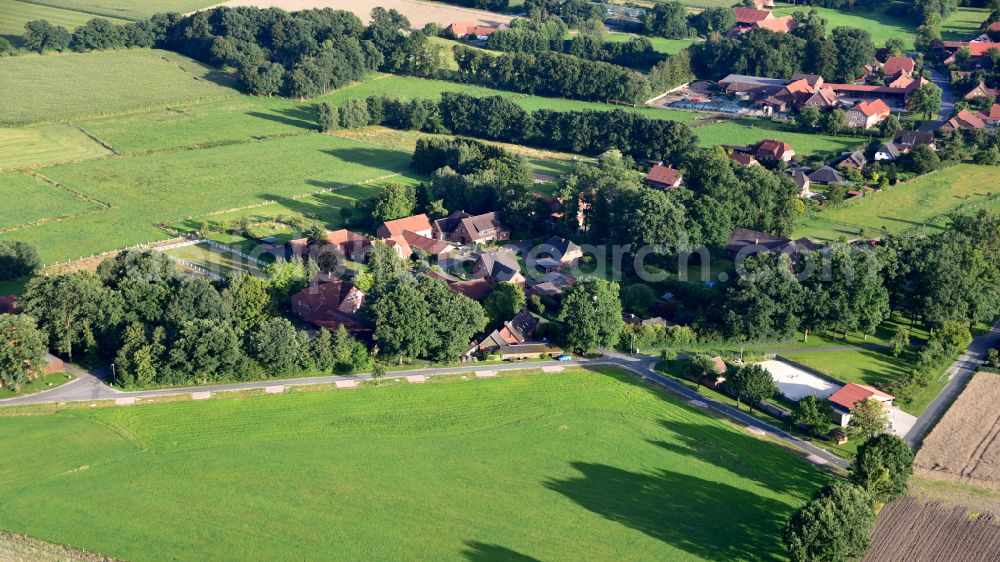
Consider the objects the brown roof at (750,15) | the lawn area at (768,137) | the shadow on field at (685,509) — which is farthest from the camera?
the brown roof at (750,15)

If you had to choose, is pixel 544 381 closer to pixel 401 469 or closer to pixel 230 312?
pixel 401 469

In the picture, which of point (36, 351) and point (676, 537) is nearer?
point (676, 537)

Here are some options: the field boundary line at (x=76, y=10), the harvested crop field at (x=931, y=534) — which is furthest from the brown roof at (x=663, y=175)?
the field boundary line at (x=76, y=10)

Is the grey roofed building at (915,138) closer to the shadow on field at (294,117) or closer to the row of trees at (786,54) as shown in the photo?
the row of trees at (786,54)

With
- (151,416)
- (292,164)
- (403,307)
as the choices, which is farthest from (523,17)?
(151,416)

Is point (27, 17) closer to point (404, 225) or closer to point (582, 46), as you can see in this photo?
point (582, 46)
